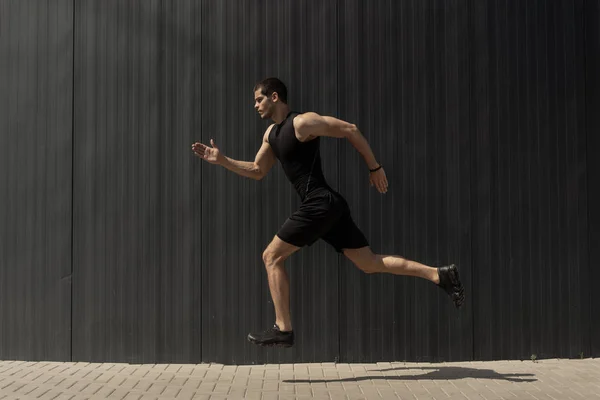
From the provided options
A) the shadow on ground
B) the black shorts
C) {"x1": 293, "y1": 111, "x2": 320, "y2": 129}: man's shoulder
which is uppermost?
→ {"x1": 293, "y1": 111, "x2": 320, "y2": 129}: man's shoulder

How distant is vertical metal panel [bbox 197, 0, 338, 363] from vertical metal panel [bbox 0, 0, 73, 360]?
1256 mm

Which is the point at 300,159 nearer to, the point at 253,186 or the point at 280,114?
the point at 280,114

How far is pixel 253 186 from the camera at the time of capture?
299 inches

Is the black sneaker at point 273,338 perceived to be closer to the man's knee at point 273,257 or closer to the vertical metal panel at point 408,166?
the man's knee at point 273,257

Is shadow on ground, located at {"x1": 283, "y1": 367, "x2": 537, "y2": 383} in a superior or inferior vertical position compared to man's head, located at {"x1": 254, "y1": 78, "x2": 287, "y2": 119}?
inferior

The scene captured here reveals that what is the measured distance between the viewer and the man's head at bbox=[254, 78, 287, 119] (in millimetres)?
6844

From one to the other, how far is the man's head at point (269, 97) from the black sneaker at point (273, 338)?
5.58 ft

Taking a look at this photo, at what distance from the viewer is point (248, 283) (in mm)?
7551

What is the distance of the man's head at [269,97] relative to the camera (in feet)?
22.5

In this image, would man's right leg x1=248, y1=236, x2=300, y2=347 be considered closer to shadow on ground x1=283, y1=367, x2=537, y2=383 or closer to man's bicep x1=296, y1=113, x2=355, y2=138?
shadow on ground x1=283, y1=367, x2=537, y2=383

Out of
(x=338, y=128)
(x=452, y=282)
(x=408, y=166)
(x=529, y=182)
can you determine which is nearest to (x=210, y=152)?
(x=338, y=128)

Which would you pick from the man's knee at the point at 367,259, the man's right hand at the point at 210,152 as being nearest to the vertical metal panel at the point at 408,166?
Answer: the man's knee at the point at 367,259

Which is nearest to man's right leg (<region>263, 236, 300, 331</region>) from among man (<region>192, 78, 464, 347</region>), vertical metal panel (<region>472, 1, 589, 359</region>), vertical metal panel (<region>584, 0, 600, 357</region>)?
man (<region>192, 78, 464, 347</region>)

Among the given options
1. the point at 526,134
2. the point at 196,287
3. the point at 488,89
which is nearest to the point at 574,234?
the point at 526,134
